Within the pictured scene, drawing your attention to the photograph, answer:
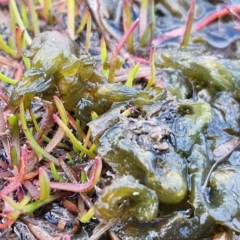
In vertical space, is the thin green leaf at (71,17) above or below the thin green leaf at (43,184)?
above

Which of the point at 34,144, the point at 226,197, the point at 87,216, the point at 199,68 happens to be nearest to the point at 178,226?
the point at 226,197

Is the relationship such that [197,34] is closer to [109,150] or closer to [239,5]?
[239,5]

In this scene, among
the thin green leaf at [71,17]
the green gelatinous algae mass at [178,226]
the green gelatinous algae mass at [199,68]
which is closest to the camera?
the green gelatinous algae mass at [178,226]

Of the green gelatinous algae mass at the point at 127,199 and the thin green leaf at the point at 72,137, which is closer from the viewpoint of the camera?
the green gelatinous algae mass at the point at 127,199

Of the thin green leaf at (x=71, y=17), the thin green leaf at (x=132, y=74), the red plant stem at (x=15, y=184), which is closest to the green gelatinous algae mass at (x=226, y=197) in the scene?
the thin green leaf at (x=132, y=74)

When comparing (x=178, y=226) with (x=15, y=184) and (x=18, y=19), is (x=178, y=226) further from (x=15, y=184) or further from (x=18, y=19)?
(x=18, y=19)

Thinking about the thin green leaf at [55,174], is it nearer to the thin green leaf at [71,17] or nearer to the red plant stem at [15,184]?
the red plant stem at [15,184]

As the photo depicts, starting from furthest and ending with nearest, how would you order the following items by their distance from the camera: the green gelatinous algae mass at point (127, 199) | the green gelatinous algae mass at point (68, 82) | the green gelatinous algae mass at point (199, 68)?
the green gelatinous algae mass at point (199, 68) < the green gelatinous algae mass at point (68, 82) < the green gelatinous algae mass at point (127, 199)

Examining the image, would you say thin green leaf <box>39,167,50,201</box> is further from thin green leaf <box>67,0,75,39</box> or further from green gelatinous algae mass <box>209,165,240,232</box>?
thin green leaf <box>67,0,75,39</box>

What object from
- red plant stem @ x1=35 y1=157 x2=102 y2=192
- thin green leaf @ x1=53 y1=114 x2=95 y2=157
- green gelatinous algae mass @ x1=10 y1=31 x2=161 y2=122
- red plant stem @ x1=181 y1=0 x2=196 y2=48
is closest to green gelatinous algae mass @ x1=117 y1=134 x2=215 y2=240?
red plant stem @ x1=35 y1=157 x2=102 y2=192
